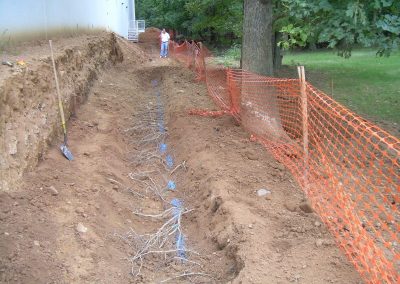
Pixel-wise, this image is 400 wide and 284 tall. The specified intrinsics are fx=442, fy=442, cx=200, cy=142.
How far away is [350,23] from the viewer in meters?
6.17

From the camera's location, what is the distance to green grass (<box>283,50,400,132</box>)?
1050 cm

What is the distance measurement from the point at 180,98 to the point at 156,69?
607 cm

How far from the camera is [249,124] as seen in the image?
7.61 metres

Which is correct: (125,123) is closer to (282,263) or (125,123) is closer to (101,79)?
(101,79)

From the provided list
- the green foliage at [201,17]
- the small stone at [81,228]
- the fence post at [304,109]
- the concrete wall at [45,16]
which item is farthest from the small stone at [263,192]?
the green foliage at [201,17]

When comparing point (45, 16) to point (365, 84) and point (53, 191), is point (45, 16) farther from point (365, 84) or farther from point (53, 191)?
point (365, 84)

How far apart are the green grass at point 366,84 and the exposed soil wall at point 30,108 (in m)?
5.34

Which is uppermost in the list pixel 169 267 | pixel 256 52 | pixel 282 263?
pixel 256 52

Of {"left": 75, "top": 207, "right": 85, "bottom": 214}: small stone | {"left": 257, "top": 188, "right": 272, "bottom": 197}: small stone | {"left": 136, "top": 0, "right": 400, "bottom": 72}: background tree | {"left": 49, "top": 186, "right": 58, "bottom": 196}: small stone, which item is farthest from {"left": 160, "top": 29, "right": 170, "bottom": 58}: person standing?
{"left": 75, "top": 207, "right": 85, "bottom": 214}: small stone

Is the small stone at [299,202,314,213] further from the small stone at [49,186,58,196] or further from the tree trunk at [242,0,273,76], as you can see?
the tree trunk at [242,0,273,76]

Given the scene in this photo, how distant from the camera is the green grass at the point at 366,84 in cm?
1050

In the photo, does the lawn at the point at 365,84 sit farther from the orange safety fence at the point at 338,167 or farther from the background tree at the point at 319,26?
the orange safety fence at the point at 338,167

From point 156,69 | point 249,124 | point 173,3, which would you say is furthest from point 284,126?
point 173,3

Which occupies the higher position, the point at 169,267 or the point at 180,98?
the point at 180,98
